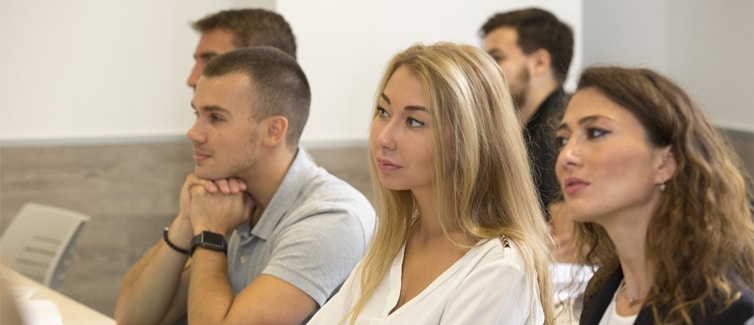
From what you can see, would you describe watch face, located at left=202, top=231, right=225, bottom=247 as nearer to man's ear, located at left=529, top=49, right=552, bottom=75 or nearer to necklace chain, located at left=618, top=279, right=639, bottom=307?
necklace chain, located at left=618, top=279, right=639, bottom=307

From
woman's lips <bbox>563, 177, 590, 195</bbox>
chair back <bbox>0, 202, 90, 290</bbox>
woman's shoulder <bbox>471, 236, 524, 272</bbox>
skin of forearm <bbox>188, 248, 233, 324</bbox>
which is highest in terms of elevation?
woman's lips <bbox>563, 177, 590, 195</bbox>

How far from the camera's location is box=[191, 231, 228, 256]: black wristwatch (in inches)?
103

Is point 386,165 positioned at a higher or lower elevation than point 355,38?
higher

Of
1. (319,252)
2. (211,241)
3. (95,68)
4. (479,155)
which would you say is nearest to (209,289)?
(211,241)

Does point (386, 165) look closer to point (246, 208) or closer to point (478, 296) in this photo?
point (478, 296)

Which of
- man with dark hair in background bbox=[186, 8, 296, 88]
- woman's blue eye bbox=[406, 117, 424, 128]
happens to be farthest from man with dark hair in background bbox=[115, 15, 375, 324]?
man with dark hair in background bbox=[186, 8, 296, 88]

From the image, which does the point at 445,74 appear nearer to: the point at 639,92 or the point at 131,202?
the point at 639,92

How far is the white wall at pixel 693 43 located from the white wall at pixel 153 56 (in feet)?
0.90

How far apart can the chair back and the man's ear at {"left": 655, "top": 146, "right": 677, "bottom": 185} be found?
2247 millimetres

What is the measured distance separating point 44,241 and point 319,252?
1532 mm

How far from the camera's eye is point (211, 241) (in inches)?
103

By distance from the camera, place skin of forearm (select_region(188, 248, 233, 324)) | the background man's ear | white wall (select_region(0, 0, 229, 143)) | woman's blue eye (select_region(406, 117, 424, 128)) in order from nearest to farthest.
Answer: the background man's ear
woman's blue eye (select_region(406, 117, 424, 128))
skin of forearm (select_region(188, 248, 233, 324))
white wall (select_region(0, 0, 229, 143))

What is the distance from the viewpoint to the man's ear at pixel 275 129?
274cm

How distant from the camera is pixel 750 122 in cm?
414
